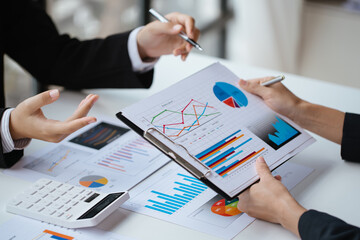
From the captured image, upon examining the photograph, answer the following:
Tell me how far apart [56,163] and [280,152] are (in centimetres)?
50

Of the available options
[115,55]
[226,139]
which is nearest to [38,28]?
[115,55]

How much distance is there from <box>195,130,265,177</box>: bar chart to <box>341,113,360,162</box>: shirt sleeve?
25cm

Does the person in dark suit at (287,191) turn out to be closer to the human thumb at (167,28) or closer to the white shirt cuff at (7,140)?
the human thumb at (167,28)

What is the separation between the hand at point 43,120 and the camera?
41.3 inches

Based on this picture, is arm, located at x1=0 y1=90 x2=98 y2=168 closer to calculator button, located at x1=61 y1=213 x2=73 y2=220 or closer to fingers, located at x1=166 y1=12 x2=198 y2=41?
calculator button, located at x1=61 y1=213 x2=73 y2=220

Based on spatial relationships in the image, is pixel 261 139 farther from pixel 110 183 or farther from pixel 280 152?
pixel 110 183

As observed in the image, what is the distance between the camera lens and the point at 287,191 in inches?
39.5

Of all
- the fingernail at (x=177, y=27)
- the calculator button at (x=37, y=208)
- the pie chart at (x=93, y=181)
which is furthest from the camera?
the fingernail at (x=177, y=27)

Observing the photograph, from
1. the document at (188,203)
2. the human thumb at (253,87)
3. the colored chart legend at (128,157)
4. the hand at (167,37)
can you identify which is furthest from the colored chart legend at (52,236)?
the hand at (167,37)

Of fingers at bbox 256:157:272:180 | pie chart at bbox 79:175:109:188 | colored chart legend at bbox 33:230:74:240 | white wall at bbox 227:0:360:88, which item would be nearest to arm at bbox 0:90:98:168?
pie chart at bbox 79:175:109:188

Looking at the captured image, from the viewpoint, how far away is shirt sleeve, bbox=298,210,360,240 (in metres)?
0.90

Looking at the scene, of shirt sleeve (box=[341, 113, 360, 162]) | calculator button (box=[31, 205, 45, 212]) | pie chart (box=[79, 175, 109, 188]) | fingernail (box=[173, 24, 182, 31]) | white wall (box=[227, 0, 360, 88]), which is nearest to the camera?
calculator button (box=[31, 205, 45, 212])

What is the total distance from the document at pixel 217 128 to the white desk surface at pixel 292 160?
0.09m

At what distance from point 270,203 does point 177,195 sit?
0.20 metres
